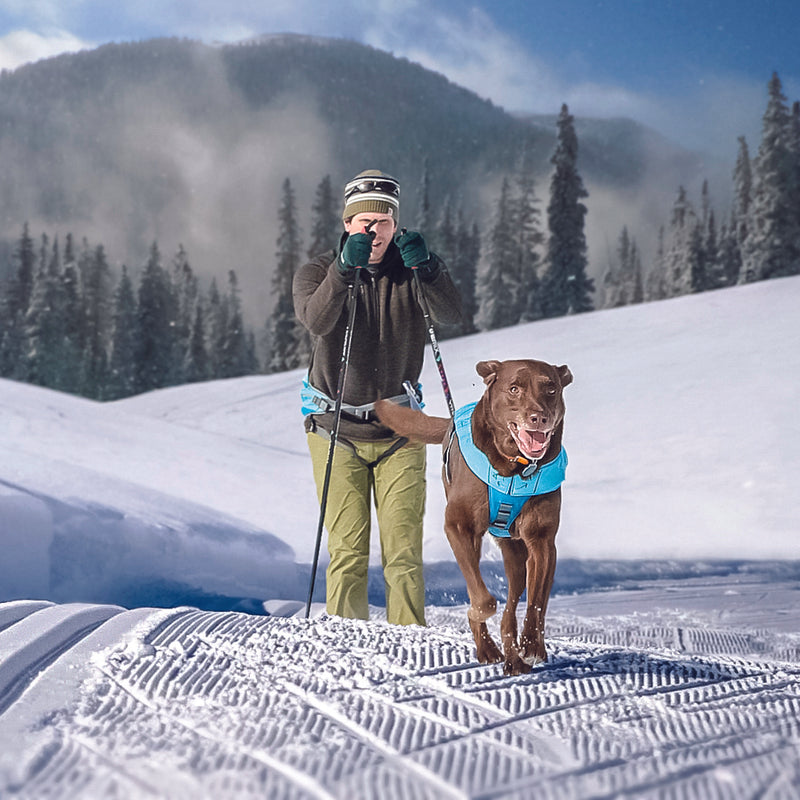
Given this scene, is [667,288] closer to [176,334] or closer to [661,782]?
[176,334]

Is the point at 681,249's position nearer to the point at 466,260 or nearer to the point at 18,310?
the point at 466,260

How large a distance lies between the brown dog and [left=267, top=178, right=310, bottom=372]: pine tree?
18.5 metres

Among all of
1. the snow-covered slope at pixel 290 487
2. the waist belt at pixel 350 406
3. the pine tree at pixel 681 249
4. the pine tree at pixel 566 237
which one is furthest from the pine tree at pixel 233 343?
the waist belt at pixel 350 406

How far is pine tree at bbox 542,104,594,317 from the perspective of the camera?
69.1 feet

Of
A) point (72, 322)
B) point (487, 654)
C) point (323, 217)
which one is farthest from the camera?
point (72, 322)

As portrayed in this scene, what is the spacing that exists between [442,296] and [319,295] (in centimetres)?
44

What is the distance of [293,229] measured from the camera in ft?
76.7

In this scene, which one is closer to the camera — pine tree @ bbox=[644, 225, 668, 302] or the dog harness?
the dog harness

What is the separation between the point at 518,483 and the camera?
184 centimetres

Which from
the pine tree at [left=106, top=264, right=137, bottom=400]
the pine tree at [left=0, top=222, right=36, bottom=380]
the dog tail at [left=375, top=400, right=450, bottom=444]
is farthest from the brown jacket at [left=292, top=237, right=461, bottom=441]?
the pine tree at [left=106, top=264, right=137, bottom=400]

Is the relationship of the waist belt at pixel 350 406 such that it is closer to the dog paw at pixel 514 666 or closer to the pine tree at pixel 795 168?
the dog paw at pixel 514 666

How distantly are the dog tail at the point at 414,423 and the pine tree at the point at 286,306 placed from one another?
18.0 metres

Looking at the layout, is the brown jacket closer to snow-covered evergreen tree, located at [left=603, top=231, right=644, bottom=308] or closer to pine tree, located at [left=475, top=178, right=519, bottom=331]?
pine tree, located at [left=475, top=178, right=519, bottom=331]

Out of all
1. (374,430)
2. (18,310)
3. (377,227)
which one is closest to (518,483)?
(374,430)
